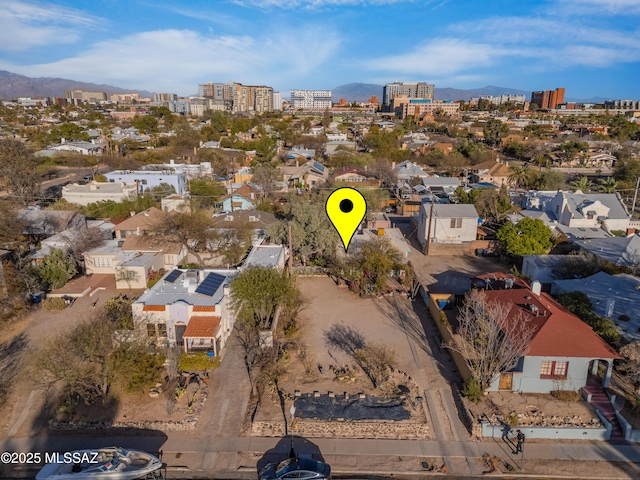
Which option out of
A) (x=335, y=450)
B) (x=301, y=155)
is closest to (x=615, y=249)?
(x=335, y=450)

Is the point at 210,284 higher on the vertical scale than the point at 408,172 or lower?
lower

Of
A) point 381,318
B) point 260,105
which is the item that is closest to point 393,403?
point 381,318

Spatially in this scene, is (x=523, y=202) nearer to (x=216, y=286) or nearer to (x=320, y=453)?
(x=216, y=286)

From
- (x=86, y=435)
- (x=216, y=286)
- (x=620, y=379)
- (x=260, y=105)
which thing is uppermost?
(x=260, y=105)

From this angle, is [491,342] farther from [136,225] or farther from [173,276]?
[136,225]

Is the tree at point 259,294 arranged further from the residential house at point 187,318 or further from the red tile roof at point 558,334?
the red tile roof at point 558,334

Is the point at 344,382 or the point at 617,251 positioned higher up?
the point at 617,251

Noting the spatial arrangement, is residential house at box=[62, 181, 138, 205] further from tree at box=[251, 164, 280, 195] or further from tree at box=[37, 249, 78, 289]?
tree at box=[37, 249, 78, 289]
